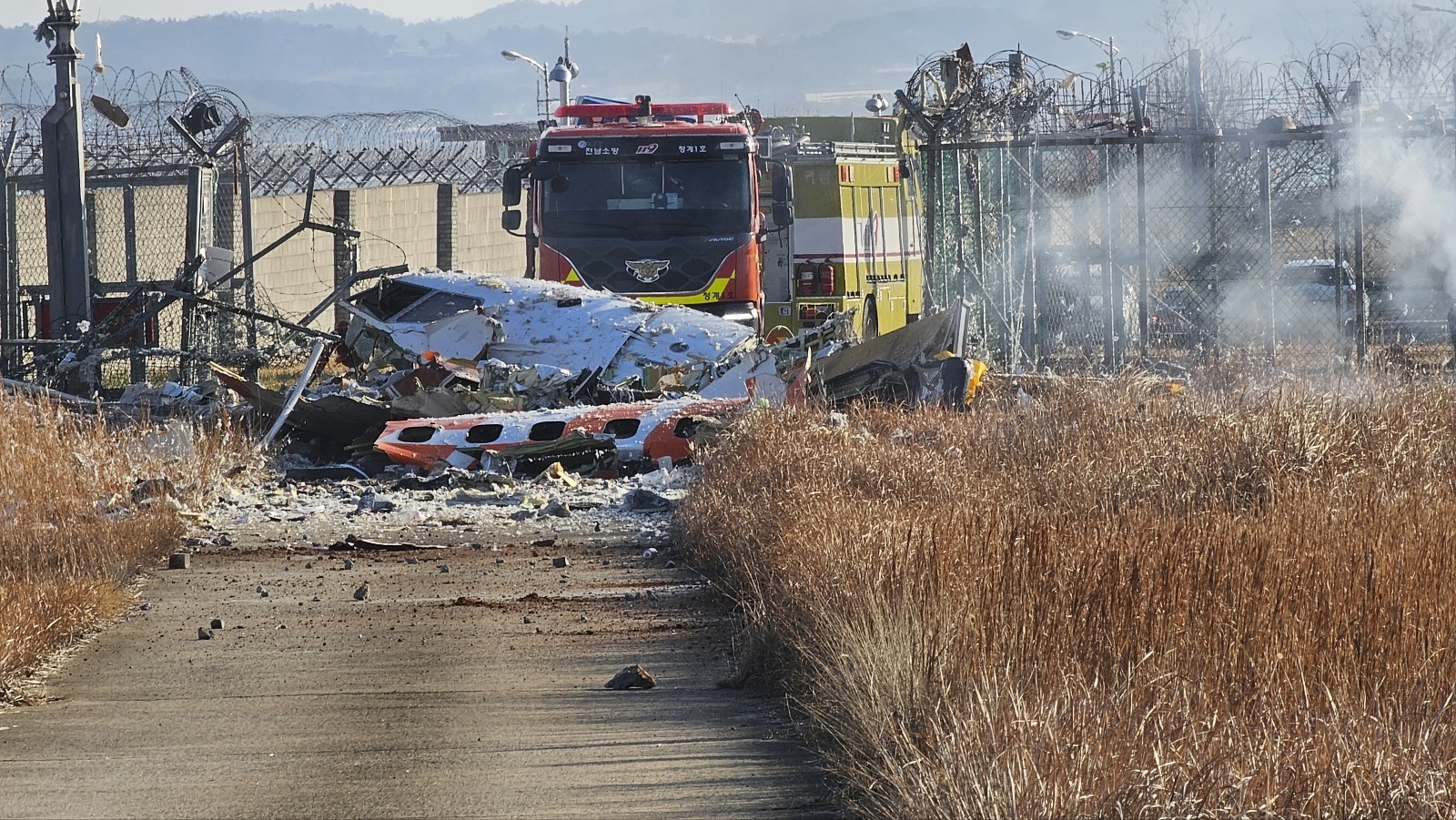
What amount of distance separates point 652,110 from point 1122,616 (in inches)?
559

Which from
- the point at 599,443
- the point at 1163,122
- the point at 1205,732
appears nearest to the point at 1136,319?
the point at 1163,122

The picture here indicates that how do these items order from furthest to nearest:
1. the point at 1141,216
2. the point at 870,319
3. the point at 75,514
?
the point at 870,319
the point at 1141,216
the point at 75,514

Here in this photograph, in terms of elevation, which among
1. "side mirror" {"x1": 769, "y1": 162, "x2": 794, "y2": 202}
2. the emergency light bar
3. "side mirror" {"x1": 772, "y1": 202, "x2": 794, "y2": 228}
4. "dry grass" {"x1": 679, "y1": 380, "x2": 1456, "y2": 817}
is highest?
the emergency light bar

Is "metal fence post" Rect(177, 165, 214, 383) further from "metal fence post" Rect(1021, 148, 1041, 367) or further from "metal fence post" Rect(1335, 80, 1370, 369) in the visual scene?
"metal fence post" Rect(1335, 80, 1370, 369)

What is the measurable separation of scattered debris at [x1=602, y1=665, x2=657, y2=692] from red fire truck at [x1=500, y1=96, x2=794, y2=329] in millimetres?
11485

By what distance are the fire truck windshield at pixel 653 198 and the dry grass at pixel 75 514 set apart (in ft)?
20.9

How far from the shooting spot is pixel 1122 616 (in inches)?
218

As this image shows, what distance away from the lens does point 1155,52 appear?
25.7 metres

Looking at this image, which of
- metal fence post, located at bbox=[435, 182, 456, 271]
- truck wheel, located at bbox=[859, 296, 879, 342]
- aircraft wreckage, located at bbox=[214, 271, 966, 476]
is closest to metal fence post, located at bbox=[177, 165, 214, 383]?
aircraft wreckage, located at bbox=[214, 271, 966, 476]

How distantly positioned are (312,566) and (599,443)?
3.93 m

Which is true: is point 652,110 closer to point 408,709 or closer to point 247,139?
point 247,139

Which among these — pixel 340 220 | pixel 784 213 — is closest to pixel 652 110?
pixel 784 213

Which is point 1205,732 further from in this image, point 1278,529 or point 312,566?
point 312,566

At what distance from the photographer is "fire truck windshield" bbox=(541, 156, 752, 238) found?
57.9 ft
